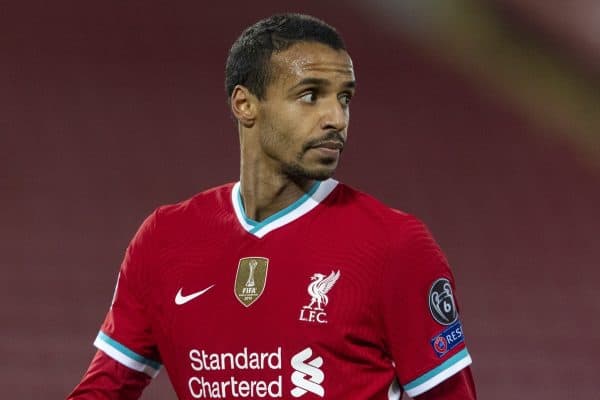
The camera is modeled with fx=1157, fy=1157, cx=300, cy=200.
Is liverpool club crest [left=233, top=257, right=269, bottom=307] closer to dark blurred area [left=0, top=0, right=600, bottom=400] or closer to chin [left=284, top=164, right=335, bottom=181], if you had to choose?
chin [left=284, top=164, right=335, bottom=181]

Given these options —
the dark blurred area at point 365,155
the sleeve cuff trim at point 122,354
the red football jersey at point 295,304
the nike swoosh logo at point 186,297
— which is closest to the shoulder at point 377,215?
the red football jersey at point 295,304

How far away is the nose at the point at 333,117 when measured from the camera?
1.61 m

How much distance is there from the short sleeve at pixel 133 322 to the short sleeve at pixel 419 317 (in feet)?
1.29

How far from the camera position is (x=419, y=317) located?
62.4 inches

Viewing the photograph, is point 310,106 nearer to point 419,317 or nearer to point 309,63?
point 309,63

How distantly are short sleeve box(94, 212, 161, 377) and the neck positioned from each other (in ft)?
0.56

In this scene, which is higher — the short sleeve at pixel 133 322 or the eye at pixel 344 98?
the eye at pixel 344 98

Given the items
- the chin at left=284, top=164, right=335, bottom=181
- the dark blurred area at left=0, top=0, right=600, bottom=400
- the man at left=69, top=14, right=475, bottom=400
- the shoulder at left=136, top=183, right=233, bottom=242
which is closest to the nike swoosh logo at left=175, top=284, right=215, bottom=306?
the man at left=69, top=14, right=475, bottom=400

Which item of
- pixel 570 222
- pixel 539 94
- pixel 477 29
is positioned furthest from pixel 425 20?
pixel 570 222

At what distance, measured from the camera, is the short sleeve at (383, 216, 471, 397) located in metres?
1.59

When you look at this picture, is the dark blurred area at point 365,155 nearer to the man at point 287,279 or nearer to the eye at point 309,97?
the man at point 287,279

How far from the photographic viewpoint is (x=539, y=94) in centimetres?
479

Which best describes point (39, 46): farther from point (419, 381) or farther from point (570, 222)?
point (419, 381)

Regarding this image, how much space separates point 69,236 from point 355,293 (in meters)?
2.78
